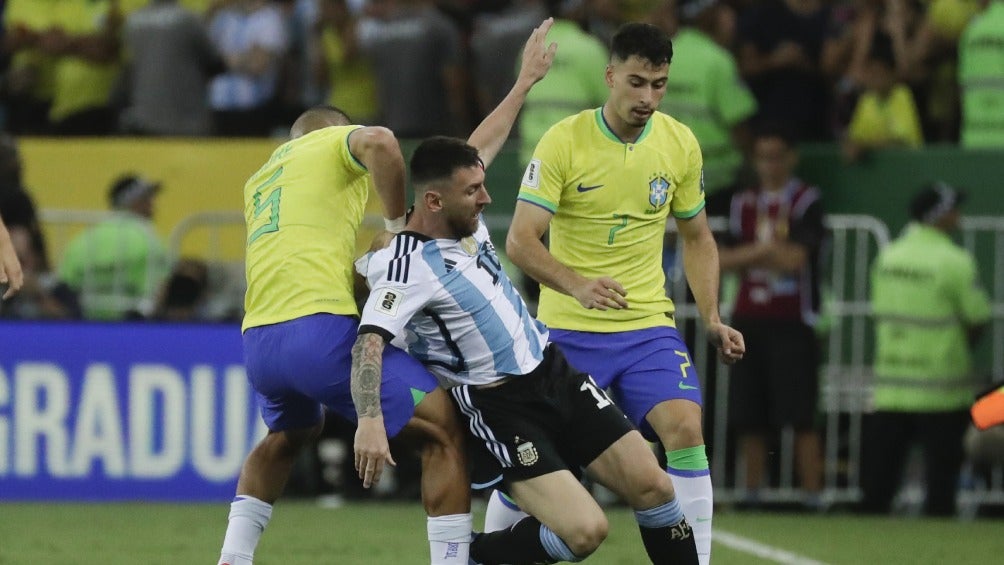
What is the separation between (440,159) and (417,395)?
88 cm

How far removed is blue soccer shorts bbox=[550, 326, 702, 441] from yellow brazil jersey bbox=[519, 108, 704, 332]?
5cm

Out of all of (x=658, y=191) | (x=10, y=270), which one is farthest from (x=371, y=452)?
(x=658, y=191)

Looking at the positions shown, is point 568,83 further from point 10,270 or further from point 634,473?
point 634,473

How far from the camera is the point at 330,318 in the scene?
7.58 m

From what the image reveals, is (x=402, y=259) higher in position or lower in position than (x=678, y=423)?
higher

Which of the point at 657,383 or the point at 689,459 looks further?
the point at 657,383

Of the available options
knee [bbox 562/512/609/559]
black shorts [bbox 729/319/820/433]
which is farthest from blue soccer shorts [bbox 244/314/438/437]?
black shorts [bbox 729/319/820/433]

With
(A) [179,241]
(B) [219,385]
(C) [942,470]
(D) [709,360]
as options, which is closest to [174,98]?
(A) [179,241]

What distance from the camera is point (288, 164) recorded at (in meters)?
7.84

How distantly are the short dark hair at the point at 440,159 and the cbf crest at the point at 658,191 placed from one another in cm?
133

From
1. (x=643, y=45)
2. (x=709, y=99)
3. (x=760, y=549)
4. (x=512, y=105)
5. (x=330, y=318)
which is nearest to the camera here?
(x=330, y=318)

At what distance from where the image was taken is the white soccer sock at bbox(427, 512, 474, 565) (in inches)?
290

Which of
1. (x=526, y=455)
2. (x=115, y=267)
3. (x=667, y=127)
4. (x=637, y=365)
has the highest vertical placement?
(x=667, y=127)

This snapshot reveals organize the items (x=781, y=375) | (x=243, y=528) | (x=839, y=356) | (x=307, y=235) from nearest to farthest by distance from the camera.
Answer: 1. (x=307, y=235)
2. (x=243, y=528)
3. (x=781, y=375)
4. (x=839, y=356)
